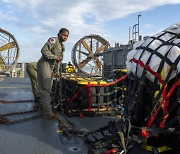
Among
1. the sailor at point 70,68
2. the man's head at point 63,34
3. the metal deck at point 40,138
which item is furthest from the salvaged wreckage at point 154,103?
the sailor at point 70,68

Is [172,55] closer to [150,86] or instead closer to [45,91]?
[150,86]

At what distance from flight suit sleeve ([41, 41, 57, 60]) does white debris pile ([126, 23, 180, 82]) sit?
1690 mm

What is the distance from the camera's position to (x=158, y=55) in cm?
283

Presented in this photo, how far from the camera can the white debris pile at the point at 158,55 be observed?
265 centimetres

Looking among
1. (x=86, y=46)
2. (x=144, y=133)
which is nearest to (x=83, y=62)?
(x=86, y=46)

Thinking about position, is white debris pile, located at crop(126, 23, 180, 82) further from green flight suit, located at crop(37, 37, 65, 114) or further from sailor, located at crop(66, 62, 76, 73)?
sailor, located at crop(66, 62, 76, 73)

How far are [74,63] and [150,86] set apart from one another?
14.9m

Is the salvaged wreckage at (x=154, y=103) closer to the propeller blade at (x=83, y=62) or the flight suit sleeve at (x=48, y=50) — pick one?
the flight suit sleeve at (x=48, y=50)

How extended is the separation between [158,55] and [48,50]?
239 cm

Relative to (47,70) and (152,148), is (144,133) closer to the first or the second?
(152,148)

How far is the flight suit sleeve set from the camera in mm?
4508

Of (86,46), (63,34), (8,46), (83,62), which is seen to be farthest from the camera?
(83,62)

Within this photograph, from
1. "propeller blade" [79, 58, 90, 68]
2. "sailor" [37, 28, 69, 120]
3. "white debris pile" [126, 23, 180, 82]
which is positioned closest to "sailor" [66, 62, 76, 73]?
"propeller blade" [79, 58, 90, 68]

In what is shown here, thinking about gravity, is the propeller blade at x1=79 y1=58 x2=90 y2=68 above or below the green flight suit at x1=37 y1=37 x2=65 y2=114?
above
